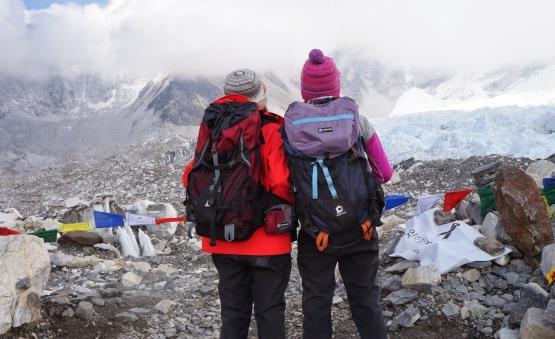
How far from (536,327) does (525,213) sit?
1.17 m

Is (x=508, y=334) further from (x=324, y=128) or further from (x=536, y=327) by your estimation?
(x=324, y=128)

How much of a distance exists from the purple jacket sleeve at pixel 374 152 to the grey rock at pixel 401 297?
161cm

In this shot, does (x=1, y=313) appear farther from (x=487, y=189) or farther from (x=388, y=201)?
(x=487, y=189)

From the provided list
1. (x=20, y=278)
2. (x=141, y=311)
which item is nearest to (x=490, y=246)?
(x=141, y=311)

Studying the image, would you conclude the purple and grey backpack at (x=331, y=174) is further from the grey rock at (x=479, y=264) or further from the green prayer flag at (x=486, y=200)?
the green prayer flag at (x=486, y=200)

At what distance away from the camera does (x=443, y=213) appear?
4.49 m

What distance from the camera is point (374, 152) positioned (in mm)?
2305

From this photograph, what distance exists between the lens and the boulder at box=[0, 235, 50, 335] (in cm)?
320

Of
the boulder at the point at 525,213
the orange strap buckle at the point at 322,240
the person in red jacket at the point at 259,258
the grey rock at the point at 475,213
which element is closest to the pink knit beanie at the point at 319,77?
the person in red jacket at the point at 259,258

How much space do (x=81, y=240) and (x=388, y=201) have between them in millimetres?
4203

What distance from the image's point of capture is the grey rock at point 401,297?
3.62 m

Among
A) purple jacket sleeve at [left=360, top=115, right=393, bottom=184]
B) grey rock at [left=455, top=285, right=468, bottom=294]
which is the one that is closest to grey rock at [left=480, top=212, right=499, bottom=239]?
grey rock at [left=455, top=285, right=468, bottom=294]

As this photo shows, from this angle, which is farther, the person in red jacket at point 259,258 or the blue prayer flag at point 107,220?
the blue prayer flag at point 107,220

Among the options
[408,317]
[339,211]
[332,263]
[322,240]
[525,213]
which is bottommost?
[408,317]
